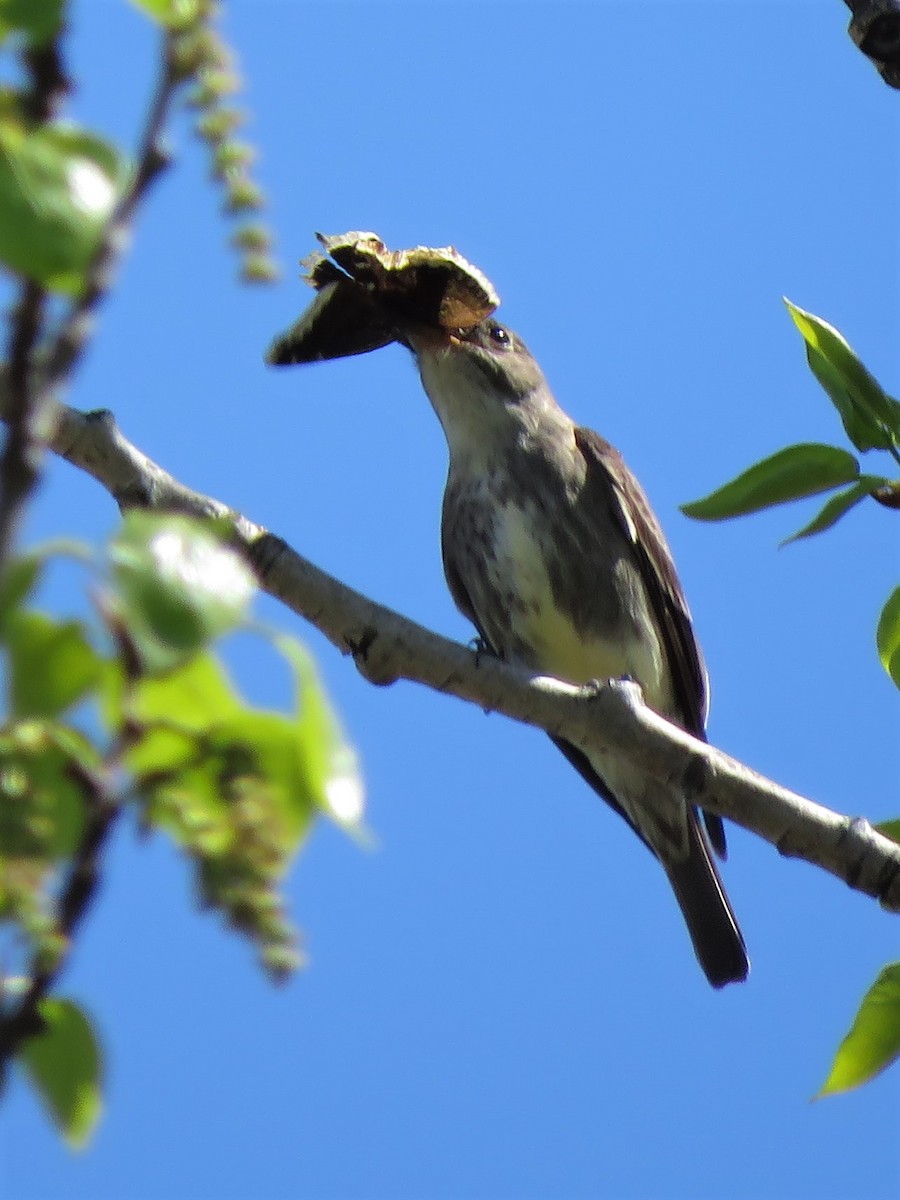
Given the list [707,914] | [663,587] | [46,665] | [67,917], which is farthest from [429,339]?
[67,917]

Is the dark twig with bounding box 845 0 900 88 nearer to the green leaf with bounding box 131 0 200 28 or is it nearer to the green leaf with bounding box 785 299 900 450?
the green leaf with bounding box 785 299 900 450

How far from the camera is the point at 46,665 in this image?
1.20 m

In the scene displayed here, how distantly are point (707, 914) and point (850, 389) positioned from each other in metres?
3.09

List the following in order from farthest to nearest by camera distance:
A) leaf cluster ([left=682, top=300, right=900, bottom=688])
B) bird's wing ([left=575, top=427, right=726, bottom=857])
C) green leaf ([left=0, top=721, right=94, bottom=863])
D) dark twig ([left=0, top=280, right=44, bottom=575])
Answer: bird's wing ([left=575, top=427, right=726, bottom=857])
leaf cluster ([left=682, top=300, right=900, bottom=688])
green leaf ([left=0, top=721, right=94, bottom=863])
dark twig ([left=0, top=280, right=44, bottom=575])

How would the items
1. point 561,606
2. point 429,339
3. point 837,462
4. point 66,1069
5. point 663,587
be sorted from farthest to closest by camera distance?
point 663,587, point 561,606, point 429,339, point 837,462, point 66,1069

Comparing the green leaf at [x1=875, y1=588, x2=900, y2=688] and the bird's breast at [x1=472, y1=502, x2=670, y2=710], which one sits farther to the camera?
the bird's breast at [x1=472, y1=502, x2=670, y2=710]

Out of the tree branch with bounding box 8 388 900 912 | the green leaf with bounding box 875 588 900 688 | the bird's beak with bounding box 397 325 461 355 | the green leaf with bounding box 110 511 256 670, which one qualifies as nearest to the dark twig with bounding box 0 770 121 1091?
the green leaf with bounding box 110 511 256 670

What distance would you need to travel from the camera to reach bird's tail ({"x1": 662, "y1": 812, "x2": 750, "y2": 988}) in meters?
5.46

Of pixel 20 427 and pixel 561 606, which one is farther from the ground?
pixel 561 606

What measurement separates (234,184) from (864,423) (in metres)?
1.86

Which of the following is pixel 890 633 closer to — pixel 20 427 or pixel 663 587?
pixel 20 427

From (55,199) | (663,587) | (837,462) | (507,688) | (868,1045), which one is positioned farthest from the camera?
(663,587)

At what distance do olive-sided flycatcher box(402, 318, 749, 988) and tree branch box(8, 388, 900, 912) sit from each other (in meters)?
1.83

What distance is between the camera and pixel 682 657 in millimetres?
5691
